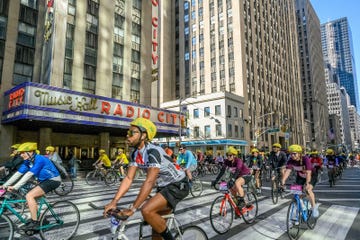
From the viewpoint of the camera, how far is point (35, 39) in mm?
24797

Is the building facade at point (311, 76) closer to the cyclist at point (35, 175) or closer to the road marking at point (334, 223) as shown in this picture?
the road marking at point (334, 223)

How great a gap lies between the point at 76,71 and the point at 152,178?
87.0ft

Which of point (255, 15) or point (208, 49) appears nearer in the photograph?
point (208, 49)

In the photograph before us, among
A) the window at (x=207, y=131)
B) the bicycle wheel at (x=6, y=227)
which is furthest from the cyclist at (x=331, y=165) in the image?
the window at (x=207, y=131)

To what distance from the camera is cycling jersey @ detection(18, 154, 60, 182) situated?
17.5 ft

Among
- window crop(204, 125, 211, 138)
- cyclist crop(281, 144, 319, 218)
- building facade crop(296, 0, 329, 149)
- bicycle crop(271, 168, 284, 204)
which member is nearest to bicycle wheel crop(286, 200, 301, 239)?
cyclist crop(281, 144, 319, 218)

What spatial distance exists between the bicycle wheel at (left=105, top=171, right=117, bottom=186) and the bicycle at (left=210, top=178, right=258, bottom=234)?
31.9ft

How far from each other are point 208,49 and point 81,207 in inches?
2121

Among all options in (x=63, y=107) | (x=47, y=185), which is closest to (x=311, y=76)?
(x=63, y=107)

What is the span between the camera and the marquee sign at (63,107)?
18844mm

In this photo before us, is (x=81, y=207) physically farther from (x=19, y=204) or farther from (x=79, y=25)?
(x=79, y=25)

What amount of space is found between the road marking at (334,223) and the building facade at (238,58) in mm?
40623

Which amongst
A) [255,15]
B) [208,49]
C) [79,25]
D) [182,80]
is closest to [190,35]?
[208,49]

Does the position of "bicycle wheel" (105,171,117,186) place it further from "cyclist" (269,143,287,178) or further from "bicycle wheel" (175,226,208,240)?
"bicycle wheel" (175,226,208,240)
